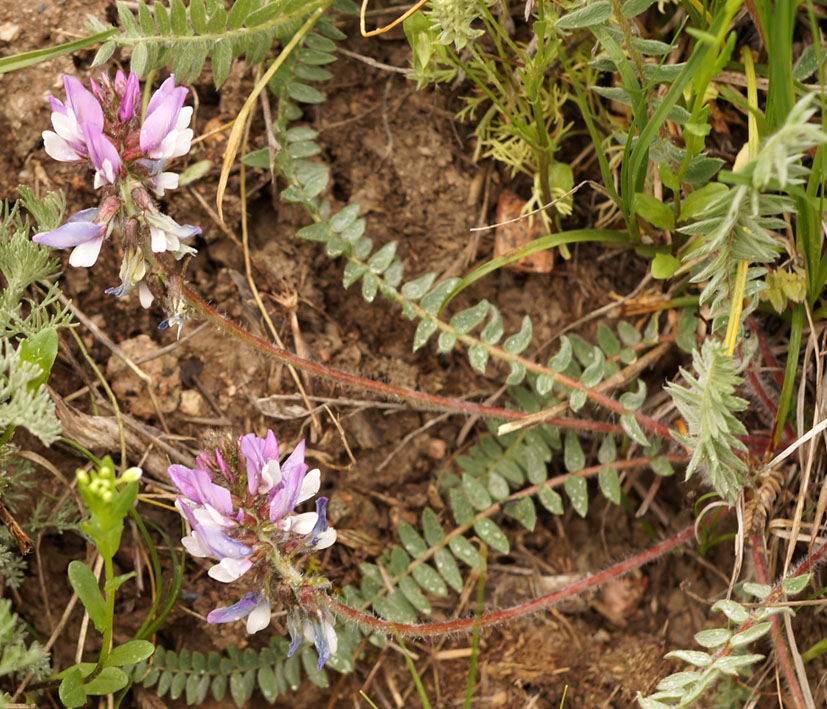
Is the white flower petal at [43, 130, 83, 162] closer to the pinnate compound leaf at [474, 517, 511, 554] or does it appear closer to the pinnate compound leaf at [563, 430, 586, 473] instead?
the pinnate compound leaf at [474, 517, 511, 554]

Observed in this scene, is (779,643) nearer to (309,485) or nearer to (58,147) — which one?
(309,485)

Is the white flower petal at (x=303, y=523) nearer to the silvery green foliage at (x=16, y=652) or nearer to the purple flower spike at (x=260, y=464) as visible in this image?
the purple flower spike at (x=260, y=464)

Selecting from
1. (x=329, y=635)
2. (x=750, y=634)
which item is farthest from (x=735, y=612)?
(x=329, y=635)

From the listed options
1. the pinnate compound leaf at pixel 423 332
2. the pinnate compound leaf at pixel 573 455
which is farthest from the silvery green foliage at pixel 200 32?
the pinnate compound leaf at pixel 573 455

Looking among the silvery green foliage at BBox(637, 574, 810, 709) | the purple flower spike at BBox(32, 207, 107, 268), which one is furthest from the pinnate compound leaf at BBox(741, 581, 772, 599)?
the purple flower spike at BBox(32, 207, 107, 268)

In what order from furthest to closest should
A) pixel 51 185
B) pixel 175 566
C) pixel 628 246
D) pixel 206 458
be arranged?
pixel 628 246 < pixel 51 185 < pixel 175 566 < pixel 206 458

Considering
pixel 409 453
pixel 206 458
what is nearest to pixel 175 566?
pixel 206 458

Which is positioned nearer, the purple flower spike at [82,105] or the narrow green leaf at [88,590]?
the purple flower spike at [82,105]

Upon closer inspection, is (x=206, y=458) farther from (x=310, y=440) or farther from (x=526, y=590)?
(x=526, y=590)
